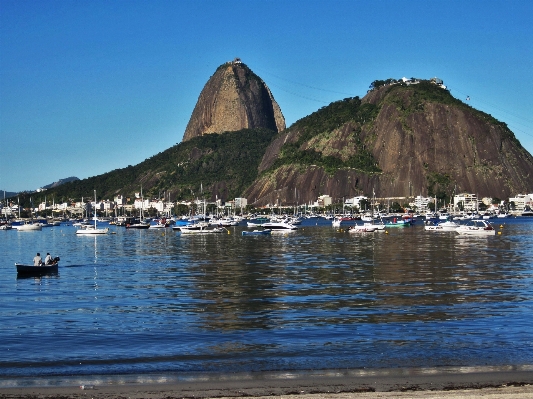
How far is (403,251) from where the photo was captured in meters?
73.1

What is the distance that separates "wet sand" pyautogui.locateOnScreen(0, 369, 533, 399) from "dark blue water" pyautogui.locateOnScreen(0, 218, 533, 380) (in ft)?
4.18

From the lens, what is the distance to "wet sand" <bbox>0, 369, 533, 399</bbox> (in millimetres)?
19125

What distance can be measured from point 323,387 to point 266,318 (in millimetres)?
11383

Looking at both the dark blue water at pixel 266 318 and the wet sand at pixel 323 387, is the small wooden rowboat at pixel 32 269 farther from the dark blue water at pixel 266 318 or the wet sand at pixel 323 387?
the wet sand at pixel 323 387

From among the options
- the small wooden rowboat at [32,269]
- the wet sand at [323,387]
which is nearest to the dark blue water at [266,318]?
the small wooden rowboat at [32,269]

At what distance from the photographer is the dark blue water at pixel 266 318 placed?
23.6 meters

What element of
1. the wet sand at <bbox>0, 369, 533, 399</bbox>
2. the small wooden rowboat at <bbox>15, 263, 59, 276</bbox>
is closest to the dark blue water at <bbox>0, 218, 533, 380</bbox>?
the small wooden rowboat at <bbox>15, 263, 59, 276</bbox>

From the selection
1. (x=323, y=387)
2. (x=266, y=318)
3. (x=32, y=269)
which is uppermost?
(x=32, y=269)

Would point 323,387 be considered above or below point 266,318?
below

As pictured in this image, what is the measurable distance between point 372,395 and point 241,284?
2604cm

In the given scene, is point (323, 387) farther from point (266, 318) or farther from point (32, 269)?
point (32, 269)

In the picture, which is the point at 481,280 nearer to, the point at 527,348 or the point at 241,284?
the point at 241,284

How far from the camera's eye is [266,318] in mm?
31312

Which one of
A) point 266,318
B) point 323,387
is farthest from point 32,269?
point 323,387
